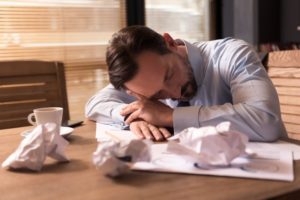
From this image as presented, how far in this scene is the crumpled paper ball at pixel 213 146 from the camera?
71 centimetres

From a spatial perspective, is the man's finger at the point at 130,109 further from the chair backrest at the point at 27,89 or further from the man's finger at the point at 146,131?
the chair backrest at the point at 27,89

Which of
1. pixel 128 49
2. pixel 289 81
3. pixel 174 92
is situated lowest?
pixel 289 81

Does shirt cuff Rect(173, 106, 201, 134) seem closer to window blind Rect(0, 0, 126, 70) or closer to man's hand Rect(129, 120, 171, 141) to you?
man's hand Rect(129, 120, 171, 141)

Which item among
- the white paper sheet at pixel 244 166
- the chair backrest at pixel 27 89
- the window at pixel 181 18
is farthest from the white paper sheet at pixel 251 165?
the window at pixel 181 18

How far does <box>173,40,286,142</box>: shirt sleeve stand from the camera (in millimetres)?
961

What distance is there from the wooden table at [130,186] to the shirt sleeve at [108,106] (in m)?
0.50

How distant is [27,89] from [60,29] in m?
0.95

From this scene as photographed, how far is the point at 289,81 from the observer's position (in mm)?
1969

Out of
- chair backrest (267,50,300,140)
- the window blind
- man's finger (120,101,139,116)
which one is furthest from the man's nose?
the window blind

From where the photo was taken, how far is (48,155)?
0.79 m

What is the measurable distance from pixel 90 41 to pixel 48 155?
76.5 inches

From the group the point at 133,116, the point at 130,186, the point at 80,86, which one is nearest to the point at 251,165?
the point at 130,186

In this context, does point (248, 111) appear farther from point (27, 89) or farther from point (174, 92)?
point (27, 89)

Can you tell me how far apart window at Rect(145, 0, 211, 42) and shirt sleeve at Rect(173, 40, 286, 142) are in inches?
73.6
